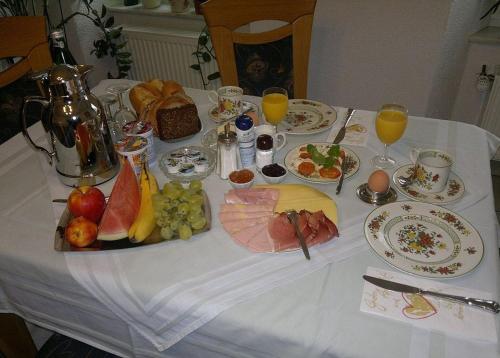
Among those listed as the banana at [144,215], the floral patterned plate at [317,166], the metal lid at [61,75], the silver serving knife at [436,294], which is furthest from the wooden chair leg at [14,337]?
the silver serving knife at [436,294]

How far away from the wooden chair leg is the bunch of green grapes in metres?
0.63

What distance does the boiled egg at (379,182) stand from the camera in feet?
3.08

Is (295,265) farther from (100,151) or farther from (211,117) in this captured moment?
(211,117)

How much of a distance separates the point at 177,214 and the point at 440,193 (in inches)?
24.7

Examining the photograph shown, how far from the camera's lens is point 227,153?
1.04 metres

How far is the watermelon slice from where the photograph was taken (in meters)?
0.87

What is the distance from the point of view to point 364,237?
854mm

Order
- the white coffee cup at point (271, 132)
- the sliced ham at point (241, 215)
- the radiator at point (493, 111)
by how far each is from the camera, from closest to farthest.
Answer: the sliced ham at point (241, 215) → the white coffee cup at point (271, 132) → the radiator at point (493, 111)

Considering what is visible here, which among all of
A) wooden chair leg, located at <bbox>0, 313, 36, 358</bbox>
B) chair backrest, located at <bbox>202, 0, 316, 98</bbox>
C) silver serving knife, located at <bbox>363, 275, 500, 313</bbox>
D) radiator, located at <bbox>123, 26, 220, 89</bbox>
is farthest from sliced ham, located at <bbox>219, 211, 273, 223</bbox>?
radiator, located at <bbox>123, 26, 220, 89</bbox>

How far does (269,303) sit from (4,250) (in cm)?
60

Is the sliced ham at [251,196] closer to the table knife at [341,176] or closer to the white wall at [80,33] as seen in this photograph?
the table knife at [341,176]

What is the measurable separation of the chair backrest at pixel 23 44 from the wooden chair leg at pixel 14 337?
2.83 feet

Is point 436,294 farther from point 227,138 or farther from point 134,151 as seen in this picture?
point 134,151

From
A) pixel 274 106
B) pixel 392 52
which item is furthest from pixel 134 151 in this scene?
pixel 392 52
